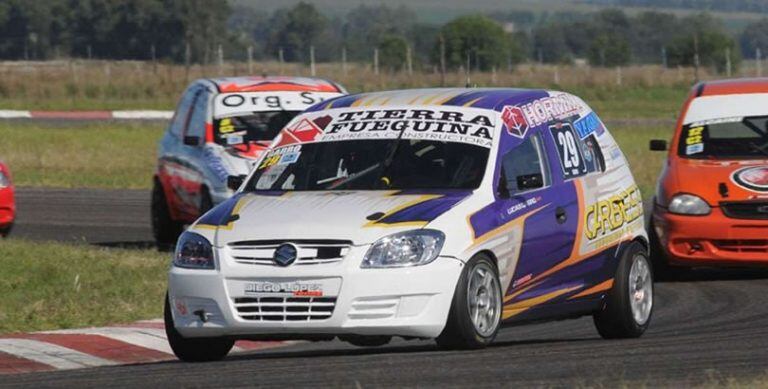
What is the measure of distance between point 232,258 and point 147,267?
6162 millimetres

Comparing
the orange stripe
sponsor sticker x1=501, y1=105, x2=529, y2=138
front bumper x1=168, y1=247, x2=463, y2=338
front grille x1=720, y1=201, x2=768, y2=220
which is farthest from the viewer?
front grille x1=720, y1=201, x2=768, y2=220

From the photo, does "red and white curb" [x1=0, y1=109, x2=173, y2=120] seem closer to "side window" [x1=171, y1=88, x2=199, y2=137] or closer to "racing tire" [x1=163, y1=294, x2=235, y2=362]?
"side window" [x1=171, y1=88, x2=199, y2=137]

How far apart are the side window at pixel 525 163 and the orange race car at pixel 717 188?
4.64 metres

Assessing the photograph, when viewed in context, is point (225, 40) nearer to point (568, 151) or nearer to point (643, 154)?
point (643, 154)

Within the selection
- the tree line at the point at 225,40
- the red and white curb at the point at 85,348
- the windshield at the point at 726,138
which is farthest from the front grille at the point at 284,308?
the tree line at the point at 225,40

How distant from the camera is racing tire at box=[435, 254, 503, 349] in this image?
32.5ft

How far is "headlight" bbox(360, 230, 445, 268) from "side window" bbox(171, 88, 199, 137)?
9479 mm

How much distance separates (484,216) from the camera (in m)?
10.3

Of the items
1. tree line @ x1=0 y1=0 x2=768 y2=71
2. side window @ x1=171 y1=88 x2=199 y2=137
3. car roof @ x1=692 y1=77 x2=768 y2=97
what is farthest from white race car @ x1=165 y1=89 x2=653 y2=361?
→ tree line @ x1=0 y1=0 x2=768 y2=71

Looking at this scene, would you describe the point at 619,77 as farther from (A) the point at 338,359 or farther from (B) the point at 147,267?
(A) the point at 338,359

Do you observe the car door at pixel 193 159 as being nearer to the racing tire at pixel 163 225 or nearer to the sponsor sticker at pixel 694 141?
the racing tire at pixel 163 225

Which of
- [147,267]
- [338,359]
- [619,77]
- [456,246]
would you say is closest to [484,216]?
[456,246]

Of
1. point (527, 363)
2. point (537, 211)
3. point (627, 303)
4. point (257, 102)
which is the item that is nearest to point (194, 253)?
point (527, 363)

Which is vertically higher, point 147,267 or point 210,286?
point 210,286
